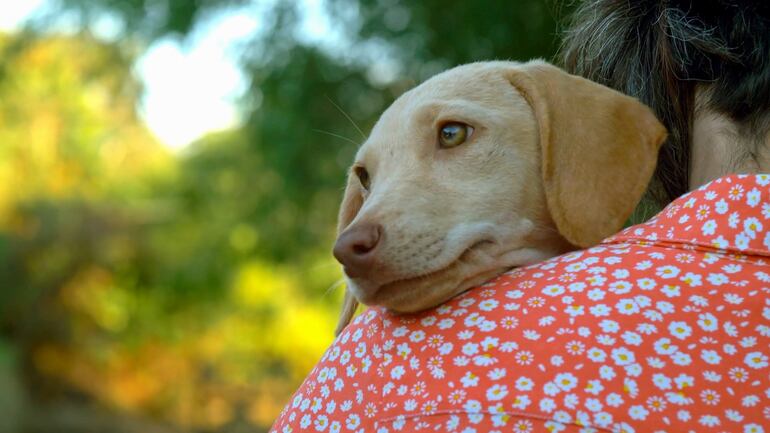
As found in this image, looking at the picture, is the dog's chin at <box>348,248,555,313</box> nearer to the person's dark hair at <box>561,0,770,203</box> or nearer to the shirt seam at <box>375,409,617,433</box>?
the shirt seam at <box>375,409,617,433</box>

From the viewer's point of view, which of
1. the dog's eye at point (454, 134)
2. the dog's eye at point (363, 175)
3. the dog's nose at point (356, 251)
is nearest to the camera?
the dog's nose at point (356, 251)

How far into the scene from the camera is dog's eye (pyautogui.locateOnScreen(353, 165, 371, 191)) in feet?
8.97

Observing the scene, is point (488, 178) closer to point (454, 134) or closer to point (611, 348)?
point (454, 134)

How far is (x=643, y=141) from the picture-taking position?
2.31m

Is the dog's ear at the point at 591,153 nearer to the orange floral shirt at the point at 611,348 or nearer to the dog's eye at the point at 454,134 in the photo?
the dog's eye at the point at 454,134

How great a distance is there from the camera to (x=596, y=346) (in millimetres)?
1558

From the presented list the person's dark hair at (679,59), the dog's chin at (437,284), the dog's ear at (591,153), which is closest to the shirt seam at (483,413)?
the dog's chin at (437,284)

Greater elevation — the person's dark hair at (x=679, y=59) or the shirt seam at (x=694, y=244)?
the person's dark hair at (x=679, y=59)

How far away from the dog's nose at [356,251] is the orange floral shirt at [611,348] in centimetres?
28

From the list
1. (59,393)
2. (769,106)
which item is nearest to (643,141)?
(769,106)

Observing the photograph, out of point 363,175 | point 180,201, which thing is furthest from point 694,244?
point 180,201

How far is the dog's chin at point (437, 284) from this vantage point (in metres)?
1.95

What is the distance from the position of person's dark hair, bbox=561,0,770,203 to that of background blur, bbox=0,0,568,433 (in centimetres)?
390

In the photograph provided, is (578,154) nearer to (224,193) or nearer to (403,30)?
(403,30)
